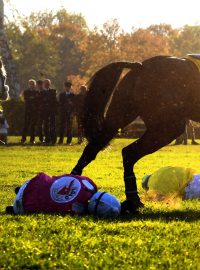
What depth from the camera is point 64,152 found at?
19422 millimetres

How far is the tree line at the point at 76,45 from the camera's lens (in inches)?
2453

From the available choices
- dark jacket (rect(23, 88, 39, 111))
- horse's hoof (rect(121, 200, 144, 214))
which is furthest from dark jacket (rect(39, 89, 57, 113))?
horse's hoof (rect(121, 200, 144, 214))

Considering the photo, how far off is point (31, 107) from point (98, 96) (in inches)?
609

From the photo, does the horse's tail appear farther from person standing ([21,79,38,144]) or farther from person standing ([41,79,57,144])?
person standing ([21,79,38,144])

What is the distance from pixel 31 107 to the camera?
77.4 ft

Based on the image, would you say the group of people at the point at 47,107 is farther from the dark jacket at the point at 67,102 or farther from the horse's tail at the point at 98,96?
the horse's tail at the point at 98,96

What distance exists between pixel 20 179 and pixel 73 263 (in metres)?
7.01

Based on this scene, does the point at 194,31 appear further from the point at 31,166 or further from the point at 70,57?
the point at 31,166

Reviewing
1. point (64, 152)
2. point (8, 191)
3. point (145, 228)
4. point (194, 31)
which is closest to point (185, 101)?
point (145, 228)

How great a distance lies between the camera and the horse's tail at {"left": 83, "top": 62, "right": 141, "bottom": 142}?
8.28 m

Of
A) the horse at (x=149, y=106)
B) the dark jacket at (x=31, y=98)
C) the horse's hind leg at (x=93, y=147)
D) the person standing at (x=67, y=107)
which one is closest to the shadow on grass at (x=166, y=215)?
the horse at (x=149, y=106)

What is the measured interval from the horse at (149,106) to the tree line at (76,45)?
47.8 m

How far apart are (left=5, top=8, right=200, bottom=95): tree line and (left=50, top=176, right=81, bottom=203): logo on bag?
49174 millimetres

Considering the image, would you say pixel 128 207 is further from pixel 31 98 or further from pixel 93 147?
pixel 31 98
